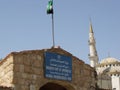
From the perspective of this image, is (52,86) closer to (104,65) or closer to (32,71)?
(32,71)

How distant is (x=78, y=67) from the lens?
575 inches

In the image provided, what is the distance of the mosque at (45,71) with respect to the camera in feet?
41.2

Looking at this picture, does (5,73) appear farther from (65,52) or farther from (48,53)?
(65,52)

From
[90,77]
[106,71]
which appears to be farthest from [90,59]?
[90,77]

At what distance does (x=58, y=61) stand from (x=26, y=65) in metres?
1.56

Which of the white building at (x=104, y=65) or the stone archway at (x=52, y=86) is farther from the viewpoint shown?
the white building at (x=104, y=65)

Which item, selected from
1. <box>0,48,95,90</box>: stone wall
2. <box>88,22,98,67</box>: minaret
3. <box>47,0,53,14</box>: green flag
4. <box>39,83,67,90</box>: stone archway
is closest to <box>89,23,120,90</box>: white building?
<box>88,22,98,67</box>: minaret

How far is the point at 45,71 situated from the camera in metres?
13.3

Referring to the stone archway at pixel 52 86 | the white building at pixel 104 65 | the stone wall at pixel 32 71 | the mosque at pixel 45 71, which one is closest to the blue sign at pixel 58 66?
the mosque at pixel 45 71

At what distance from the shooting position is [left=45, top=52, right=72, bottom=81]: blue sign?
1340 centimetres

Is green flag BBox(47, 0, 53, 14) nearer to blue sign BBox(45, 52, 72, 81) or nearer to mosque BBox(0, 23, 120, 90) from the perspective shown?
mosque BBox(0, 23, 120, 90)

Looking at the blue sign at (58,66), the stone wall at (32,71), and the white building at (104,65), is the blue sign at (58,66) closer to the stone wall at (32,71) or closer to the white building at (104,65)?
the stone wall at (32,71)

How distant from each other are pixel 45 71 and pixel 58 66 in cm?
66

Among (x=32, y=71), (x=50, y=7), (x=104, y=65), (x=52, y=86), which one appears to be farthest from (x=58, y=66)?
(x=104, y=65)
